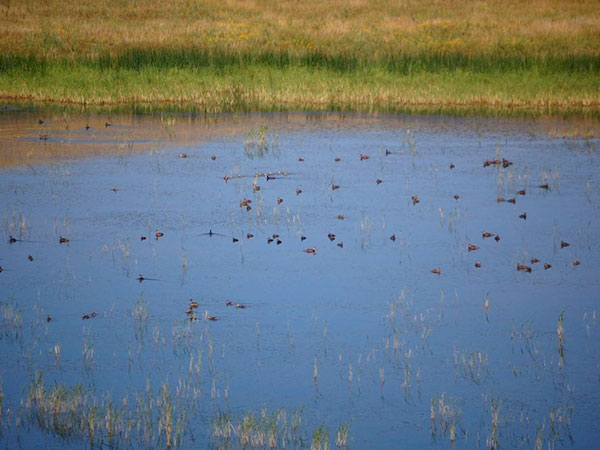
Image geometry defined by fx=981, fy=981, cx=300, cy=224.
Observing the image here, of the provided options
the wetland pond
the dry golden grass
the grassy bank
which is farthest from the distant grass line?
the wetland pond

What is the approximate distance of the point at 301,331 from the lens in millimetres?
8578

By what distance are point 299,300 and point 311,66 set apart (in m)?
20.8

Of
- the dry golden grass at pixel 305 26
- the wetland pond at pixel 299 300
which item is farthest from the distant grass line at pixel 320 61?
the wetland pond at pixel 299 300

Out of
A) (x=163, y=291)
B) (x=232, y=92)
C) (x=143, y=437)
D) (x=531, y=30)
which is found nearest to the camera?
(x=143, y=437)

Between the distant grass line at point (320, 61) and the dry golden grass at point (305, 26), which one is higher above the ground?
the dry golden grass at point (305, 26)

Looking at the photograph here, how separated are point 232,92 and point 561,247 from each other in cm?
1670

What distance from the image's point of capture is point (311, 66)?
29.6 m

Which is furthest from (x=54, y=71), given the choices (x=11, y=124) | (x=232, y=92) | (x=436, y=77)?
(x=436, y=77)

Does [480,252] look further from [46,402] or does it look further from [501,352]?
[46,402]

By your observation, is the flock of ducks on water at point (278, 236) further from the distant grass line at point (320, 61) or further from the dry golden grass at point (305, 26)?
the dry golden grass at point (305, 26)

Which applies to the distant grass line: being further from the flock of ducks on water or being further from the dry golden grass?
the flock of ducks on water

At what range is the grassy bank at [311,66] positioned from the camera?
86.2ft

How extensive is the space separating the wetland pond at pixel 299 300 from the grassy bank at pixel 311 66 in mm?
8311

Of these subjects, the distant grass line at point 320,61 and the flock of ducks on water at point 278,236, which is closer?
the flock of ducks on water at point 278,236
